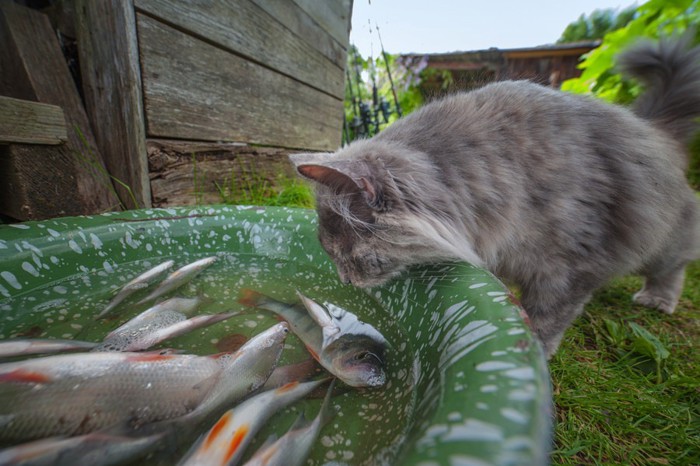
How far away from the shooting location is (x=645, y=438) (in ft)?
3.82

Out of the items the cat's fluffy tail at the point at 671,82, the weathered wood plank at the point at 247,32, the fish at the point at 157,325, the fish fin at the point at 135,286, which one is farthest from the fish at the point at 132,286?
the cat's fluffy tail at the point at 671,82

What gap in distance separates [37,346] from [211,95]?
76.3 inches

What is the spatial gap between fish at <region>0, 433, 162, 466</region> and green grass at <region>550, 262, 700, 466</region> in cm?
121

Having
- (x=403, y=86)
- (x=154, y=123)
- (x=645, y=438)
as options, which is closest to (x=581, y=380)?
(x=645, y=438)

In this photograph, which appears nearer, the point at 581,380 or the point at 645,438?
the point at 645,438

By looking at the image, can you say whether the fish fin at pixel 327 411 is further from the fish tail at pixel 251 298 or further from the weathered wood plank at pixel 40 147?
the weathered wood plank at pixel 40 147

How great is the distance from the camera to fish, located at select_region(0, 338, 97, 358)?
2.95 ft

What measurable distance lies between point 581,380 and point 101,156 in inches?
108

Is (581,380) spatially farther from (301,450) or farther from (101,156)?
(101,156)

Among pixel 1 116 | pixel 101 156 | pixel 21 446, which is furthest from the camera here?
pixel 101 156

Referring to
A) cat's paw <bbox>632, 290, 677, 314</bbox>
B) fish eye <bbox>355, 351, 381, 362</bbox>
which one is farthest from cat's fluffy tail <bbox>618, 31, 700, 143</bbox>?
fish eye <bbox>355, 351, 381, 362</bbox>

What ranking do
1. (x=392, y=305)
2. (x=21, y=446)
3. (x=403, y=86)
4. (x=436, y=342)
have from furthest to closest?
(x=403, y=86) < (x=392, y=305) < (x=436, y=342) < (x=21, y=446)

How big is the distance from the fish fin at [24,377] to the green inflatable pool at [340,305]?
1.31 feet

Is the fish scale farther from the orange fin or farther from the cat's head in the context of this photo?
the cat's head
